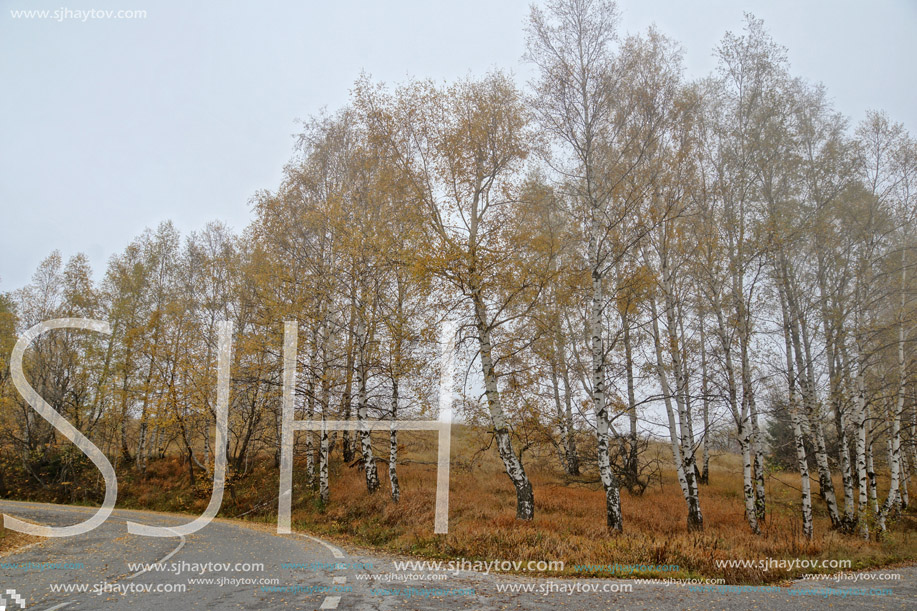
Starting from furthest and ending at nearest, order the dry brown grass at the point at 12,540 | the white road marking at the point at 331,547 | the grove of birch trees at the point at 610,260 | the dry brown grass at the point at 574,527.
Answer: the grove of birch trees at the point at 610,260 < the dry brown grass at the point at 12,540 < the white road marking at the point at 331,547 < the dry brown grass at the point at 574,527

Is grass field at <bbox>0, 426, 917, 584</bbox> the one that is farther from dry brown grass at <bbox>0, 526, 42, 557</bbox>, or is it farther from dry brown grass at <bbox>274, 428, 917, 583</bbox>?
dry brown grass at <bbox>0, 526, 42, 557</bbox>

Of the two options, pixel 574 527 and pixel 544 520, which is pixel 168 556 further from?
pixel 574 527

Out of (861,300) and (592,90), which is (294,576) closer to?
(592,90)

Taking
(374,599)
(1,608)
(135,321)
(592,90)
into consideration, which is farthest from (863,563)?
(135,321)

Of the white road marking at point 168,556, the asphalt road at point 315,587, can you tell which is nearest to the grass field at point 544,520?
the asphalt road at point 315,587

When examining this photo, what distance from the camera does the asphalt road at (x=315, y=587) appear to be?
6195mm

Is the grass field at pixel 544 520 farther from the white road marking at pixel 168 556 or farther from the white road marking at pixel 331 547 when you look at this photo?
the white road marking at pixel 168 556

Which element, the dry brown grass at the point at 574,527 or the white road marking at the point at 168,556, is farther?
the dry brown grass at the point at 574,527

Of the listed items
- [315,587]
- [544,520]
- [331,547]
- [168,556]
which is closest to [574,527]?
[544,520]

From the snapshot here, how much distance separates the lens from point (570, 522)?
Result: 38.7 ft

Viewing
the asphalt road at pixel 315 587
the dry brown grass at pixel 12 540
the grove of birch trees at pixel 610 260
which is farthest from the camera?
the grove of birch trees at pixel 610 260

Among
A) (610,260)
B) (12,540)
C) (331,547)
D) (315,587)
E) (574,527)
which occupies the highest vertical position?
(610,260)

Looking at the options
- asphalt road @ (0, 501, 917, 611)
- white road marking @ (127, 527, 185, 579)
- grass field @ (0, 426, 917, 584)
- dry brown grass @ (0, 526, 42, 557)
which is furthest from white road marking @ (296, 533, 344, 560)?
dry brown grass @ (0, 526, 42, 557)

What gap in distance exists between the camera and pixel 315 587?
6.92m
